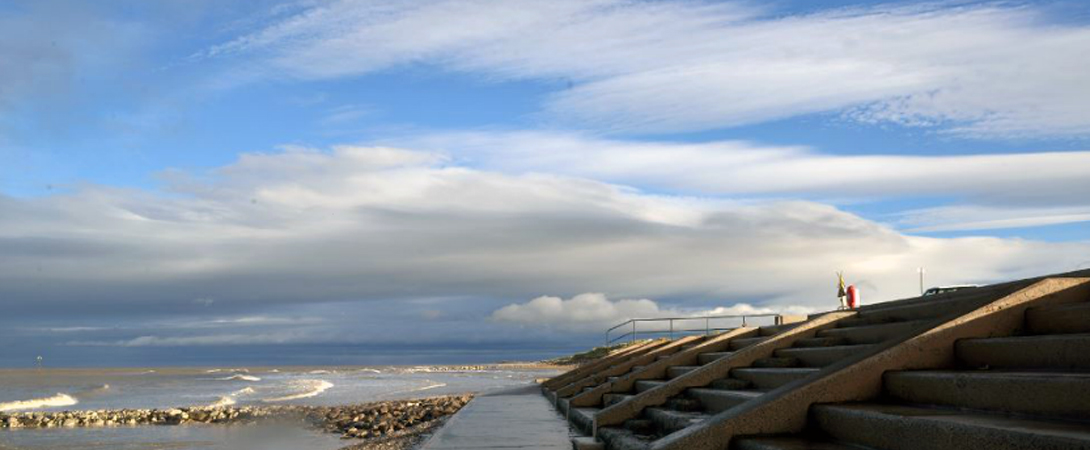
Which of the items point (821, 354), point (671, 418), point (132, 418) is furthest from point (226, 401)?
point (821, 354)

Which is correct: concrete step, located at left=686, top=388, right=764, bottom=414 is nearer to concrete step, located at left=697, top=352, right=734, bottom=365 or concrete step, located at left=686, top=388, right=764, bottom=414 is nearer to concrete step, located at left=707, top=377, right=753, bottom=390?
concrete step, located at left=707, top=377, right=753, bottom=390

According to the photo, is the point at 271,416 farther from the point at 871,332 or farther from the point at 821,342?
the point at 871,332

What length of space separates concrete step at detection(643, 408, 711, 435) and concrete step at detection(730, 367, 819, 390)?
0.69 metres

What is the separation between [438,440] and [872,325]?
4.79 meters

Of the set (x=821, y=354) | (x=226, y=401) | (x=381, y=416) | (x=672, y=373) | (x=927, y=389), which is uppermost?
(x=821, y=354)

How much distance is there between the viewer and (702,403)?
9383 mm

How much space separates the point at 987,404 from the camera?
5.36 m

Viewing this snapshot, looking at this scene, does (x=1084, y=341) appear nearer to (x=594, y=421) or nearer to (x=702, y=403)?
(x=702, y=403)

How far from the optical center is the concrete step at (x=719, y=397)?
8188mm

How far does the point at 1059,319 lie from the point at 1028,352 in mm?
596

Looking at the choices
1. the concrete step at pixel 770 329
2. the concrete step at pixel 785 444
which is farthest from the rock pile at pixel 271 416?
the concrete step at pixel 785 444

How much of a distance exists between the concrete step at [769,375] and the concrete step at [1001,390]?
5.80ft

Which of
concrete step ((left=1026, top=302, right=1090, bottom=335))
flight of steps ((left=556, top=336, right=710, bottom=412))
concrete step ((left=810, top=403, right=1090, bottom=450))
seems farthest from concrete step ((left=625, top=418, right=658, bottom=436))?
flight of steps ((left=556, top=336, right=710, bottom=412))

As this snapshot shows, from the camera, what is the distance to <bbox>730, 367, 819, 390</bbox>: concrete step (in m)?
8.35
